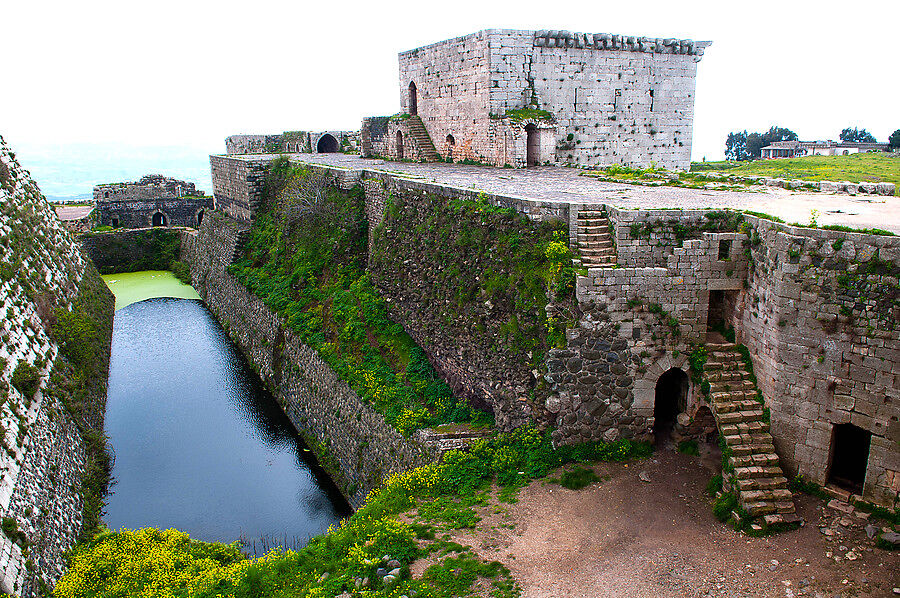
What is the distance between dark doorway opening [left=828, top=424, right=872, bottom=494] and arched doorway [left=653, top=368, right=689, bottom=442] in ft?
6.91

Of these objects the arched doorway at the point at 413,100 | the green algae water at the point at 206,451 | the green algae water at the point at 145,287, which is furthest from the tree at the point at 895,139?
the green algae water at the point at 145,287

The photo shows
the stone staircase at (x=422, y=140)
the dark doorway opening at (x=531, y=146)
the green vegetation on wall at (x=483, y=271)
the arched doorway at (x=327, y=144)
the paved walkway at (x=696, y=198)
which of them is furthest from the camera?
the arched doorway at (x=327, y=144)

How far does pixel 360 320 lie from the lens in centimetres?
1508

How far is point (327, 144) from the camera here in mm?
33906

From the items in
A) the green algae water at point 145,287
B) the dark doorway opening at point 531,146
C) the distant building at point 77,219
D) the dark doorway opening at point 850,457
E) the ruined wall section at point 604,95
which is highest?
the ruined wall section at point 604,95

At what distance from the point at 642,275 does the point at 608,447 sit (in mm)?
2682

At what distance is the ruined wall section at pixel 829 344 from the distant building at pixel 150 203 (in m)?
30.3

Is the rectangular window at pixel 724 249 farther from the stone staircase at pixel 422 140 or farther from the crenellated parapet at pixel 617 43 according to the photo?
the stone staircase at pixel 422 140

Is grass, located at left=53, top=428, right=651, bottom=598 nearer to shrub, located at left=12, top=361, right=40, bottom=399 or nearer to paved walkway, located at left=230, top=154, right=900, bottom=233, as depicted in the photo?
shrub, located at left=12, top=361, right=40, bottom=399

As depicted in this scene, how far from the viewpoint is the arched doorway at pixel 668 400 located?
34.2ft

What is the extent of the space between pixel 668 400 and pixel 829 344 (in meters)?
2.96

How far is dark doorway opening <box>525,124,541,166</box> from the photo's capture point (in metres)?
20.5

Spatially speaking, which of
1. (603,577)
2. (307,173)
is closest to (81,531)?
(603,577)

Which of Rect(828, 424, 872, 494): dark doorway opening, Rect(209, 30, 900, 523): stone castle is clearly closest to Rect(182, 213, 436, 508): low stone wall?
Rect(209, 30, 900, 523): stone castle
